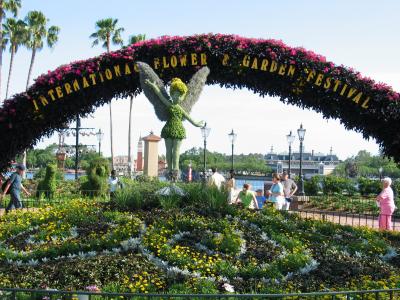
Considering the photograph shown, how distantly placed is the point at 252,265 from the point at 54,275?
8.96 ft

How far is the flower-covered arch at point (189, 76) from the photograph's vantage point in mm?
10555

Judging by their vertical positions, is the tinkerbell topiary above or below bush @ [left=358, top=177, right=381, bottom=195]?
above

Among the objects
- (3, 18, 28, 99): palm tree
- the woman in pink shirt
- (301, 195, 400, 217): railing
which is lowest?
(301, 195, 400, 217): railing

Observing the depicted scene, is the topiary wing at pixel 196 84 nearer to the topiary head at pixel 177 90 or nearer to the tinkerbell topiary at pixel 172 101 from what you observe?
the tinkerbell topiary at pixel 172 101

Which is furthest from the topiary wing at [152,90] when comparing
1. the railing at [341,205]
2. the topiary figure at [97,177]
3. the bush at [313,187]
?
the bush at [313,187]

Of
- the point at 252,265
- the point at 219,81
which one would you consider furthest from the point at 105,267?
the point at 219,81

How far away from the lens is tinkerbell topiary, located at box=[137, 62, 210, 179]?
33.3 feet

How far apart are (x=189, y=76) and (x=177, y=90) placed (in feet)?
3.50

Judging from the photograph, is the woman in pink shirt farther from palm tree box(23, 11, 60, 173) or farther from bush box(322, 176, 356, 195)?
palm tree box(23, 11, 60, 173)

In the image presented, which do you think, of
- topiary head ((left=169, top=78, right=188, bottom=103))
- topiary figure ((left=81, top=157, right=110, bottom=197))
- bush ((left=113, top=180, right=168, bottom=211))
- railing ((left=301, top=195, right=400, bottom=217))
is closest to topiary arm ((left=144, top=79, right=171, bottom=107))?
topiary head ((left=169, top=78, right=188, bottom=103))

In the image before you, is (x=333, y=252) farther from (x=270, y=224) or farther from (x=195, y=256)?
(x=195, y=256)

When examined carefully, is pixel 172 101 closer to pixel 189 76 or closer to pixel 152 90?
pixel 152 90

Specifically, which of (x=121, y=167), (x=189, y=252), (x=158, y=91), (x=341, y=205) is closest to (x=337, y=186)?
(x=341, y=205)

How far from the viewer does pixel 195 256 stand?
7262 mm
